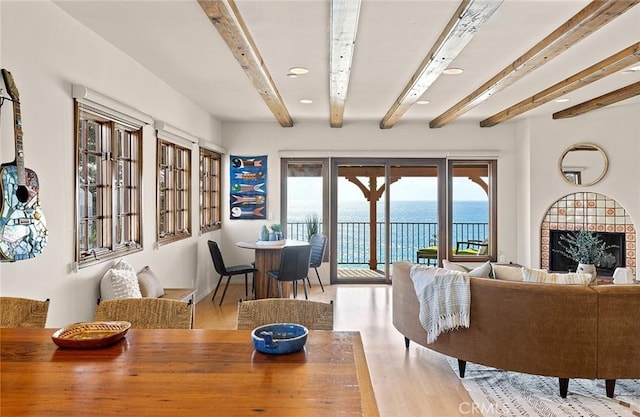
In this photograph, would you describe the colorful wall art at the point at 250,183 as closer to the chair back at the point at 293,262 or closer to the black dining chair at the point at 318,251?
the black dining chair at the point at 318,251

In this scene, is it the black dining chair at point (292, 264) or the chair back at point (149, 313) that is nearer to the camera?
the chair back at point (149, 313)

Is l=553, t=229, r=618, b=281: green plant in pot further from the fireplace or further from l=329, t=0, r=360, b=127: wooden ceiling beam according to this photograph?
l=329, t=0, r=360, b=127: wooden ceiling beam

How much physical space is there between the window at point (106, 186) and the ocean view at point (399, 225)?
331 centimetres

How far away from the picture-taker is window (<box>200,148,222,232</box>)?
6.11 metres

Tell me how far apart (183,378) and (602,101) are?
5691 mm

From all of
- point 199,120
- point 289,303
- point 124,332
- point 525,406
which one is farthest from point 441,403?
point 199,120

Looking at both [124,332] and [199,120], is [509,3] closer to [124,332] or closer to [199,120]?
[124,332]

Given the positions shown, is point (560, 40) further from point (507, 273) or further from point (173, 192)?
point (173, 192)

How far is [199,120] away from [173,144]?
36.4 inches

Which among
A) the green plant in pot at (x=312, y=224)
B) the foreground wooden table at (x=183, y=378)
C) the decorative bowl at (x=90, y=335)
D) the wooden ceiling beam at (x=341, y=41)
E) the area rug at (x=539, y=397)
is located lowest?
the area rug at (x=539, y=397)

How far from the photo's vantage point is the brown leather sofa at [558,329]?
109 inches

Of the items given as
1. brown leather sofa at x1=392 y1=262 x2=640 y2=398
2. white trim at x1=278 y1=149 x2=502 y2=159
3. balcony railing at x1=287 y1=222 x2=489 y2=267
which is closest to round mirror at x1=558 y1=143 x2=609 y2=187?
white trim at x1=278 y1=149 x2=502 y2=159

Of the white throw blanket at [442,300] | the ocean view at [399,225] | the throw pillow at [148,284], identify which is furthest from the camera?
the ocean view at [399,225]

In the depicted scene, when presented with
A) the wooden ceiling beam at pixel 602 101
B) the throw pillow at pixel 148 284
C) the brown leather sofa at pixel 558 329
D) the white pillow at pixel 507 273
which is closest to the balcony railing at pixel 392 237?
the wooden ceiling beam at pixel 602 101
